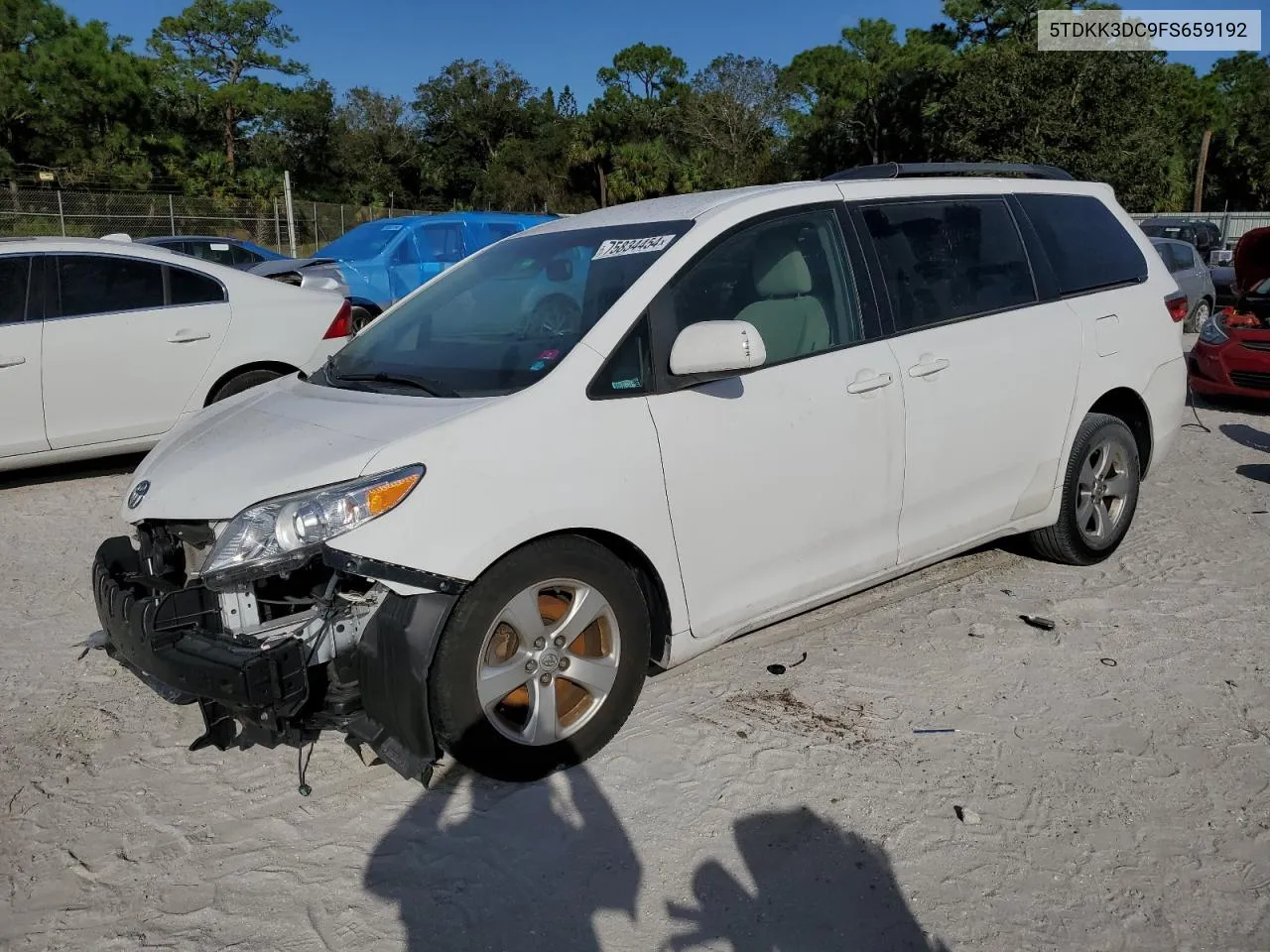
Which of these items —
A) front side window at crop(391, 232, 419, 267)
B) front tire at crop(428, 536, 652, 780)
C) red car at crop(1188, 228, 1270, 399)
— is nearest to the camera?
front tire at crop(428, 536, 652, 780)

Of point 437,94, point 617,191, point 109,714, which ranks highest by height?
point 437,94

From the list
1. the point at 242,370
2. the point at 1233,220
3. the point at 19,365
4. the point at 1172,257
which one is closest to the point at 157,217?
the point at 242,370

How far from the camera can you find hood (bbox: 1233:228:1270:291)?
959 centimetres

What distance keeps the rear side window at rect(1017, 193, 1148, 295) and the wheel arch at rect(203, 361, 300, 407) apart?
15.4 ft

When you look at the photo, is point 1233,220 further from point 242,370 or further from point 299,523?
point 299,523

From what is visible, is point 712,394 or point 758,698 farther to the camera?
point 758,698

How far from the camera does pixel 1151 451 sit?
17.4 ft

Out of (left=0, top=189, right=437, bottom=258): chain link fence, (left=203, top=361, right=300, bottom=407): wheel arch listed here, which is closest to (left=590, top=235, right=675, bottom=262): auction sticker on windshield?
(left=203, top=361, right=300, bottom=407): wheel arch

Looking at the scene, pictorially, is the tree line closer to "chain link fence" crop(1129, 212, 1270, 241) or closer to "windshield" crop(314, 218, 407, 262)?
"chain link fence" crop(1129, 212, 1270, 241)

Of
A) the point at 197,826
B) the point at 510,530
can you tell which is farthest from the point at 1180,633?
the point at 197,826

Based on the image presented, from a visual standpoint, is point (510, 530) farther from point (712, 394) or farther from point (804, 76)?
point (804, 76)

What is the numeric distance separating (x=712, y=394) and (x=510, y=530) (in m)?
0.90

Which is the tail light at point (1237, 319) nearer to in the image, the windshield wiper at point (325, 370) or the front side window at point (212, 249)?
the windshield wiper at point (325, 370)

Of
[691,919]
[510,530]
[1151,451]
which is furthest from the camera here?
[1151,451]
